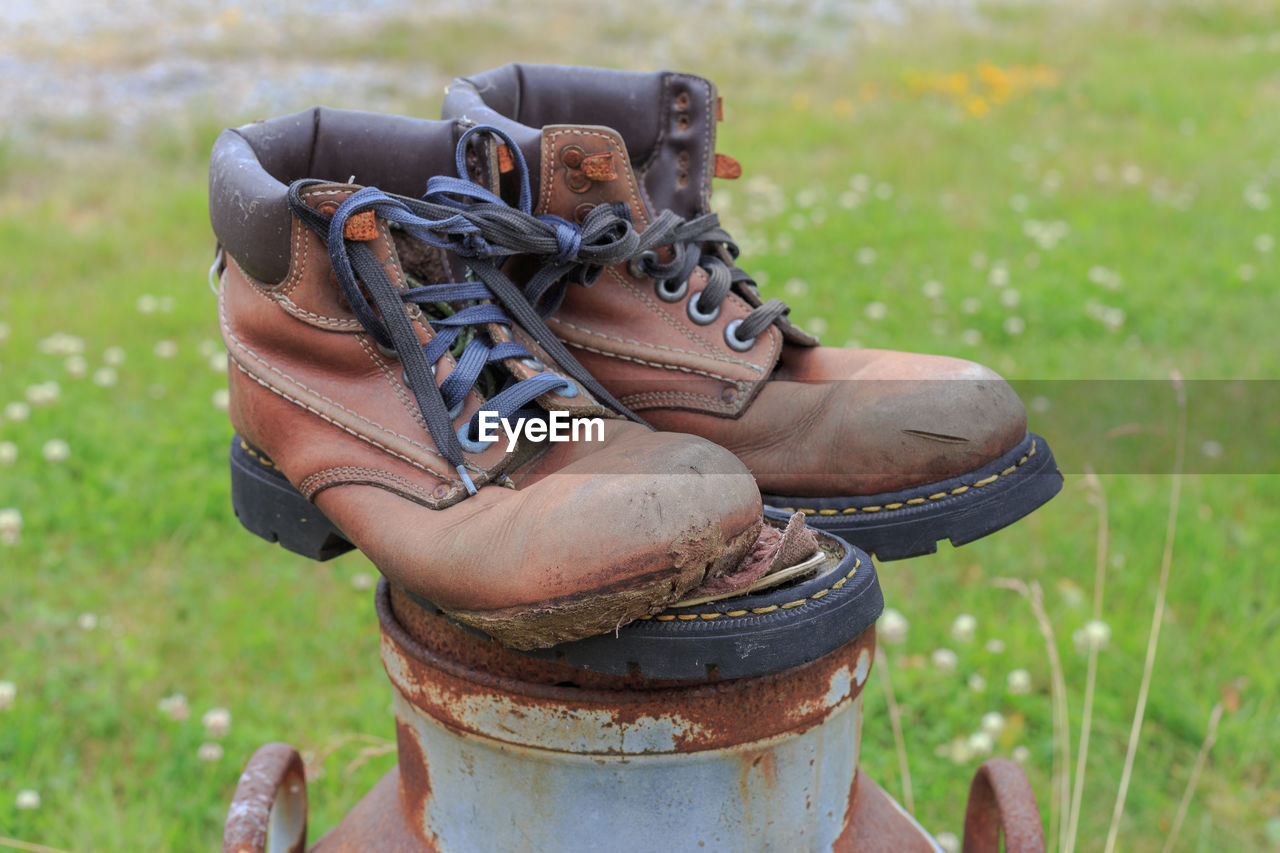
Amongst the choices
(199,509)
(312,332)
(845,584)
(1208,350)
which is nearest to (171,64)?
(199,509)

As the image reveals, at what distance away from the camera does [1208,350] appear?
14.9 ft

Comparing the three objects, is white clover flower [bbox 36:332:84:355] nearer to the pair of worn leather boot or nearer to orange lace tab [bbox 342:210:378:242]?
the pair of worn leather boot

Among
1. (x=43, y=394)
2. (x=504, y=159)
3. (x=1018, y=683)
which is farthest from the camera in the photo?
(x=43, y=394)

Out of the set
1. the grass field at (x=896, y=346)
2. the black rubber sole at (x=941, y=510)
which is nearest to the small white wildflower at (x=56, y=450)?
the grass field at (x=896, y=346)

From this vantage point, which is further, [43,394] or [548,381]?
[43,394]

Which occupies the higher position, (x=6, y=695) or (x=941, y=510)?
(x=941, y=510)

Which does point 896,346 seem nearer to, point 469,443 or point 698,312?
point 698,312

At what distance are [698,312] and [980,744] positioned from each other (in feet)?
3.85

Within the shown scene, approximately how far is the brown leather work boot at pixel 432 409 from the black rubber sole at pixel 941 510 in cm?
40

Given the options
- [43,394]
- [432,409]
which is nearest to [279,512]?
[432,409]

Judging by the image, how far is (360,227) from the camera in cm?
139

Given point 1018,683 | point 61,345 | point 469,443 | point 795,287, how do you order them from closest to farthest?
point 469,443, point 1018,683, point 61,345, point 795,287

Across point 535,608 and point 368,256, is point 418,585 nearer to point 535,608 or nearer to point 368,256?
point 535,608

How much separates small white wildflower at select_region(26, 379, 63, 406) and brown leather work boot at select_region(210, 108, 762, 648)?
2.38m
